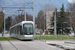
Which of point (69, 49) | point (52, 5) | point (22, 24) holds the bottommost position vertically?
point (69, 49)

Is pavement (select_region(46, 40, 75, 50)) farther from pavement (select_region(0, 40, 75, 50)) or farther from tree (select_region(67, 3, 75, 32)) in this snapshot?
tree (select_region(67, 3, 75, 32))

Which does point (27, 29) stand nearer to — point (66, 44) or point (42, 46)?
point (42, 46)

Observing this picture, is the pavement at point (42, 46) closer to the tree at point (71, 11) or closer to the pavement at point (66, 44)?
the pavement at point (66, 44)

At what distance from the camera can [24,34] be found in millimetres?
28625

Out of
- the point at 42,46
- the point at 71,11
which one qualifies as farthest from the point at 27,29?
the point at 71,11

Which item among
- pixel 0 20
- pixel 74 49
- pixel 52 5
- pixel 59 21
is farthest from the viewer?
pixel 59 21

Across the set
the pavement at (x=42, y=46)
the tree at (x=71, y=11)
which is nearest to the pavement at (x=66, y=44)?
the pavement at (x=42, y=46)

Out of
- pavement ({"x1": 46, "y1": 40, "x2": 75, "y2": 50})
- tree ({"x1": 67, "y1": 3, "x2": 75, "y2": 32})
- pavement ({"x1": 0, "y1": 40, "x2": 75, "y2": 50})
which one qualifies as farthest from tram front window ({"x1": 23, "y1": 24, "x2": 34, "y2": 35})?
tree ({"x1": 67, "y1": 3, "x2": 75, "y2": 32})

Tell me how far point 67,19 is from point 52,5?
131 feet

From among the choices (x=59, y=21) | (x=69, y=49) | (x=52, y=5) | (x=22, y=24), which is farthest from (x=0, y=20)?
(x=69, y=49)

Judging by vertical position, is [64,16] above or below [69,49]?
above

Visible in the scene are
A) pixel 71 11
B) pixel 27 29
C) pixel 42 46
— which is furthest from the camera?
pixel 71 11

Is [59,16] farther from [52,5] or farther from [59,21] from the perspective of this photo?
[52,5]

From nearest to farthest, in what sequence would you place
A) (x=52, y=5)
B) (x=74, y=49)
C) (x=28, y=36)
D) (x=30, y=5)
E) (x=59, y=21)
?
(x=74, y=49) → (x=28, y=36) → (x=52, y=5) → (x=30, y=5) → (x=59, y=21)
